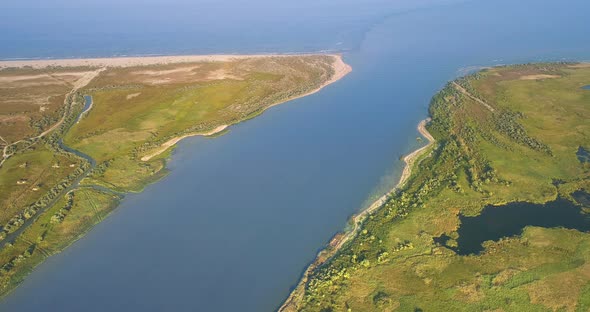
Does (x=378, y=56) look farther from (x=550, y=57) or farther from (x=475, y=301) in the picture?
(x=475, y=301)

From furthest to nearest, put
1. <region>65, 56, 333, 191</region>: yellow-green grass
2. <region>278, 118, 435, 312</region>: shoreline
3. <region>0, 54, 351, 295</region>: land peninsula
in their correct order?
1. <region>65, 56, 333, 191</region>: yellow-green grass
2. <region>0, 54, 351, 295</region>: land peninsula
3. <region>278, 118, 435, 312</region>: shoreline

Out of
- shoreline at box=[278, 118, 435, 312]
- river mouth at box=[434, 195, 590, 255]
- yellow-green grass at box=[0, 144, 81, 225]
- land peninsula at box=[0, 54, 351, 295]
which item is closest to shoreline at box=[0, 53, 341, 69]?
land peninsula at box=[0, 54, 351, 295]

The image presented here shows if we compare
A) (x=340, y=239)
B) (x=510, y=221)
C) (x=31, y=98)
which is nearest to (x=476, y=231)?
(x=510, y=221)

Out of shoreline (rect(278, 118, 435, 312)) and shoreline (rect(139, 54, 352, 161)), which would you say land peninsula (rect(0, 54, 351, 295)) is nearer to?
shoreline (rect(139, 54, 352, 161))

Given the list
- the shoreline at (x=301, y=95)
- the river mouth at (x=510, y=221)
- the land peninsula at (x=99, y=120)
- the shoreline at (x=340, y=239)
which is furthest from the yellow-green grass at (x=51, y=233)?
the river mouth at (x=510, y=221)

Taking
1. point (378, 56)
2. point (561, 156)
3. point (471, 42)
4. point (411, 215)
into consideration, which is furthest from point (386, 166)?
point (471, 42)

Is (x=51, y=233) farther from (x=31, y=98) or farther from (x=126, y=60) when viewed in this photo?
(x=126, y=60)
